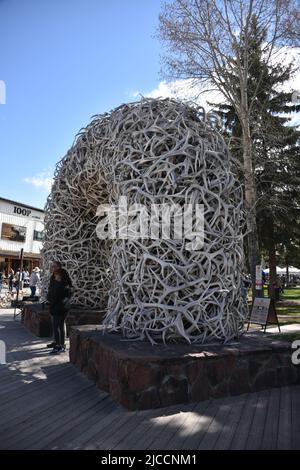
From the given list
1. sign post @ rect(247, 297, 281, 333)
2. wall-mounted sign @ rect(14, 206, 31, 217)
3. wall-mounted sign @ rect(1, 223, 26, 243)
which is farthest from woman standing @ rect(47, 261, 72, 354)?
wall-mounted sign @ rect(14, 206, 31, 217)

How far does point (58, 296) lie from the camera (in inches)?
281

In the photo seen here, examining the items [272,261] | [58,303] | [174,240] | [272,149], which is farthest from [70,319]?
[272,261]

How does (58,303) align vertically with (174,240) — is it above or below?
below

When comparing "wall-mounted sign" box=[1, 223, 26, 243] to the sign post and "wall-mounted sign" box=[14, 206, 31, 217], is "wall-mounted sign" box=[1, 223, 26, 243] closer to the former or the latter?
"wall-mounted sign" box=[14, 206, 31, 217]

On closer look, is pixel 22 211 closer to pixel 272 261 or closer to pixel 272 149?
pixel 272 261

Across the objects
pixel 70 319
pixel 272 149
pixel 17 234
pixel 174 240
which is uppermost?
pixel 272 149

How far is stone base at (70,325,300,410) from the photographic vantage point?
4.30 m

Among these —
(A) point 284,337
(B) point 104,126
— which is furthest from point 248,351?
(B) point 104,126

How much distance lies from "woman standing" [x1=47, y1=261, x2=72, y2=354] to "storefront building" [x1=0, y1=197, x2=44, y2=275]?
2757 centimetres

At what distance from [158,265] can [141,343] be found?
103 cm

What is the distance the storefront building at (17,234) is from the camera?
113ft

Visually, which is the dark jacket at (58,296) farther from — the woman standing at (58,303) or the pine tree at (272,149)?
the pine tree at (272,149)

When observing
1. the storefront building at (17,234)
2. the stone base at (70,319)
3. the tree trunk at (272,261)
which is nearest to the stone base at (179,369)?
the stone base at (70,319)

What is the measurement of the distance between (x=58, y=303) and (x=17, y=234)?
31.0 metres
